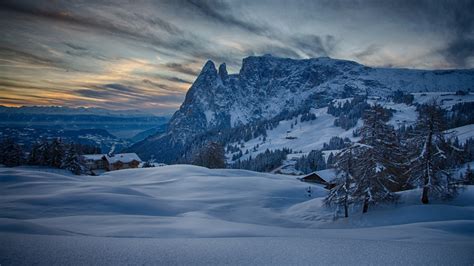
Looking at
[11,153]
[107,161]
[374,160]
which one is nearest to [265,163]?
[107,161]

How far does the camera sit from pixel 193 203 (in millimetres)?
21469

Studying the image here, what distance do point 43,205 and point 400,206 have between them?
84.9 ft

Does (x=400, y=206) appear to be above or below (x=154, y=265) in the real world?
below

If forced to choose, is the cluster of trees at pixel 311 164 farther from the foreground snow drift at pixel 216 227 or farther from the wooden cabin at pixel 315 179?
the foreground snow drift at pixel 216 227

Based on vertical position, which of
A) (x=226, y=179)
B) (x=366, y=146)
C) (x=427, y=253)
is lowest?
(x=226, y=179)

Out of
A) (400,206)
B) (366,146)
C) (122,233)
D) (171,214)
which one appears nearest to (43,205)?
(171,214)

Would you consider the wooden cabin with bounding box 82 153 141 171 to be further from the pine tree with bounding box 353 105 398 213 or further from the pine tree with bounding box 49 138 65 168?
the pine tree with bounding box 353 105 398 213

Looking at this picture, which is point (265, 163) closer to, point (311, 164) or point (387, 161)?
point (311, 164)

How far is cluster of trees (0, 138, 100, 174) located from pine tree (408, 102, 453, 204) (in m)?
61.0

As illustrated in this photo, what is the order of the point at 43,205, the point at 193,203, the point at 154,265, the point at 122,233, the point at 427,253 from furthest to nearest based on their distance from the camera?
the point at 193,203 < the point at 43,205 < the point at 122,233 < the point at 427,253 < the point at 154,265

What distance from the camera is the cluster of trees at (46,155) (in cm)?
5257

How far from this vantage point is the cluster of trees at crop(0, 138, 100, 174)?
172ft

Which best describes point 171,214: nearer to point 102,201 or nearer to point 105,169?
point 102,201

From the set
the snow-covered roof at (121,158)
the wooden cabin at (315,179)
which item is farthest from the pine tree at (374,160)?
the snow-covered roof at (121,158)
